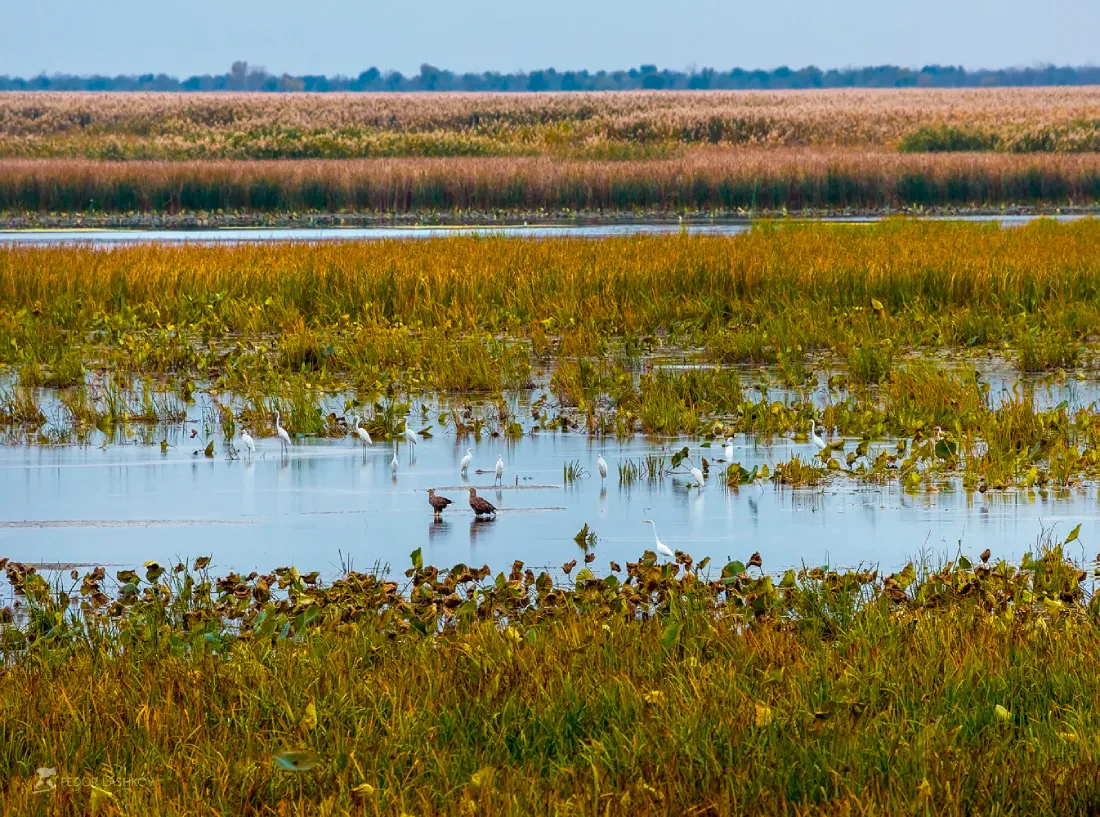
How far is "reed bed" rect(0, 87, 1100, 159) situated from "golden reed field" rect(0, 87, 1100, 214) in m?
0.14

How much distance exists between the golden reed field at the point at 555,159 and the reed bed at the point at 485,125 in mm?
141

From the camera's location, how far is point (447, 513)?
324 inches

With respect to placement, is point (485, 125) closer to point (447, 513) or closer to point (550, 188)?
point (550, 188)

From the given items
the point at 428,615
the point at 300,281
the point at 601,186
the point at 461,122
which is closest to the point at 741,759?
the point at 428,615

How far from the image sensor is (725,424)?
35.0 feet

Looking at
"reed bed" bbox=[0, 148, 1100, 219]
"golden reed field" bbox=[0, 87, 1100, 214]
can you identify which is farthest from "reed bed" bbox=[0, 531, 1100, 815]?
"golden reed field" bbox=[0, 87, 1100, 214]

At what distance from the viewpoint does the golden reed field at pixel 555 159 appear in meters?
36.1

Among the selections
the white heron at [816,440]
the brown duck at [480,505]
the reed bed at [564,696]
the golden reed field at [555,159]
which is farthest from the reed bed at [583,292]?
the golden reed field at [555,159]

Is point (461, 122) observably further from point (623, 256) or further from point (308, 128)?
point (623, 256)

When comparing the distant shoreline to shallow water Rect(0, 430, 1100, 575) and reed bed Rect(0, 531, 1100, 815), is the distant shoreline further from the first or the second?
reed bed Rect(0, 531, 1100, 815)

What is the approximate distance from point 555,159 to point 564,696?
39.4 meters

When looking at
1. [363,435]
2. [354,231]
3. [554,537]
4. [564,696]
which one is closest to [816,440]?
[554,537]

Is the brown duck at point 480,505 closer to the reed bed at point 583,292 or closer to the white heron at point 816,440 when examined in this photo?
the white heron at point 816,440

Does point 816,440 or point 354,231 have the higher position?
point 354,231
